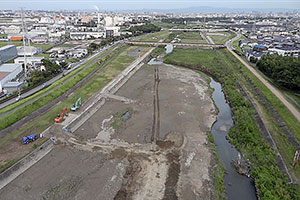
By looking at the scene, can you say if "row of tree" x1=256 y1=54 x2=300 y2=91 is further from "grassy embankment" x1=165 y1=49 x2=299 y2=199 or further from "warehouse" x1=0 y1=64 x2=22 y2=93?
"warehouse" x1=0 y1=64 x2=22 y2=93

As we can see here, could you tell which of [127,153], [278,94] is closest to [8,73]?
[127,153]

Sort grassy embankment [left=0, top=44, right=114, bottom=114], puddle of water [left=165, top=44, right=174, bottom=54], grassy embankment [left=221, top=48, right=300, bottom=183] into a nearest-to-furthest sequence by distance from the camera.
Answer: grassy embankment [left=221, top=48, right=300, bottom=183], grassy embankment [left=0, top=44, right=114, bottom=114], puddle of water [left=165, top=44, right=174, bottom=54]

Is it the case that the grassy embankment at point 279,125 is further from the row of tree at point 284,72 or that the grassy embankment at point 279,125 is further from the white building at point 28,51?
the white building at point 28,51

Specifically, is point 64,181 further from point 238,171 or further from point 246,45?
point 246,45

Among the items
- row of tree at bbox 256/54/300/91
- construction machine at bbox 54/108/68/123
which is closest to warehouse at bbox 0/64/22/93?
construction machine at bbox 54/108/68/123

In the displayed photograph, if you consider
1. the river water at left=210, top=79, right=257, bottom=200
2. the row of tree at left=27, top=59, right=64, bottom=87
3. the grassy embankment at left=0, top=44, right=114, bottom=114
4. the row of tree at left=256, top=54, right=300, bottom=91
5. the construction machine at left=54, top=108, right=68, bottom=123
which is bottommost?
the river water at left=210, top=79, right=257, bottom=200

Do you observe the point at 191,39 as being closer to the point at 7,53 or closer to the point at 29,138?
the point at 7,53
